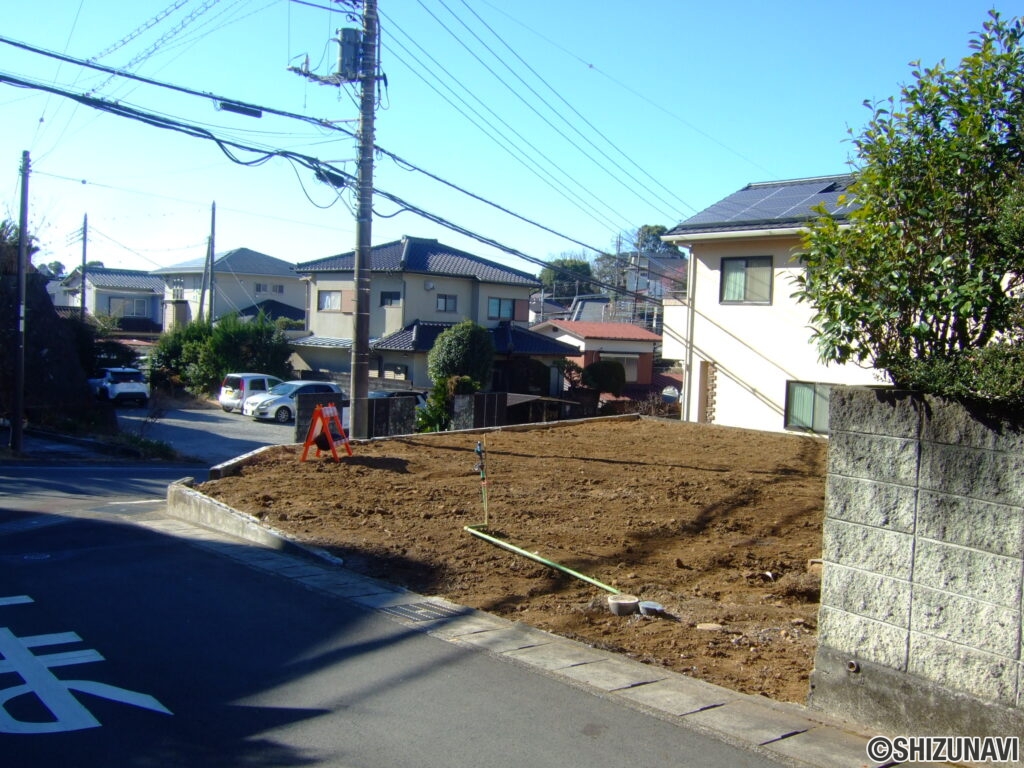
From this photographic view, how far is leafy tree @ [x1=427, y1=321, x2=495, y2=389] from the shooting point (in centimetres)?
3641

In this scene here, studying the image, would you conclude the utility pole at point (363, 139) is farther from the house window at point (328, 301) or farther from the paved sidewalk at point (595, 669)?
the house window at point (328, 301)

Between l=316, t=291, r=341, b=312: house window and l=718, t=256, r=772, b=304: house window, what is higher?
l=316, t=291, r=341, b=312: house window

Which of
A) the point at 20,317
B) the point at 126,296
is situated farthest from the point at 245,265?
the point at 20,317

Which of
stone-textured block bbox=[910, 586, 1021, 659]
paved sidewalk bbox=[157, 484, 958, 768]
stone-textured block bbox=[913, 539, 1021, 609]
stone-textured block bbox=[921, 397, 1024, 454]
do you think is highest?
stone-textured block bbox=[921, 397, 1024, 454]

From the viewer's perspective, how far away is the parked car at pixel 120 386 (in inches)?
1556

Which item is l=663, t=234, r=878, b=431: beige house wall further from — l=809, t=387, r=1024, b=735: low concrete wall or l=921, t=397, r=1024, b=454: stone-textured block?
l=921, t=397, r=1024, b=454: stone-textured block

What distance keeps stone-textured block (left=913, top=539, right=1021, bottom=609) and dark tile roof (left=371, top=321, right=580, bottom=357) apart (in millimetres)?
35042

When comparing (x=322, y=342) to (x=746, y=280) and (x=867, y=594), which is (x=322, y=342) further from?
(x=867, y=594)

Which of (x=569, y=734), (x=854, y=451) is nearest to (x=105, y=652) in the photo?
(x=569, y=734)

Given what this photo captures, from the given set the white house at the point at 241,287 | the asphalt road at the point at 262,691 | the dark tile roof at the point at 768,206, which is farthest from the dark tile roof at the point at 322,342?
the asphalt road at the point at 262,691

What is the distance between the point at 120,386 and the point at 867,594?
3944 cm

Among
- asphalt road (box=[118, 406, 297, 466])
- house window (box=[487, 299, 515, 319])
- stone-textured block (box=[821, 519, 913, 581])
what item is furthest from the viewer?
house window (box=[487, 299, 515, 319])

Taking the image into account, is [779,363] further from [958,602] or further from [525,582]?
[958,602]

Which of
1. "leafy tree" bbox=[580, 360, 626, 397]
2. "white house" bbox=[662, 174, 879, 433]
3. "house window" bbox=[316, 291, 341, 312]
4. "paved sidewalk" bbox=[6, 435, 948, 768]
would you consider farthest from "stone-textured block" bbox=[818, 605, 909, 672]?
"house window" bbox=[316, 291, 341, 312]
